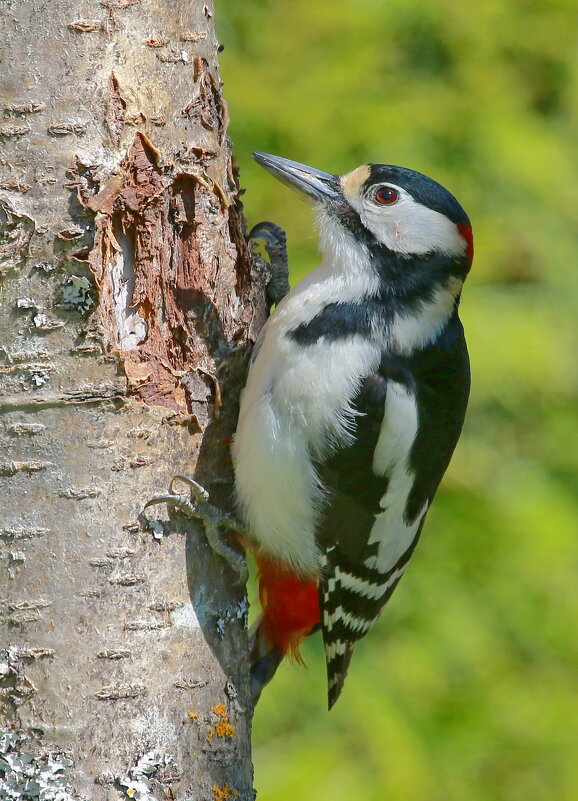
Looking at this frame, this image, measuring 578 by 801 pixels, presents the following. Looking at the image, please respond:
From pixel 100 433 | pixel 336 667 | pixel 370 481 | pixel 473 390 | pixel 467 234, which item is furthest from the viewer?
pixel 473 390

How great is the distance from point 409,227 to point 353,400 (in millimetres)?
559

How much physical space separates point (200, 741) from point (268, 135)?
2.78 m

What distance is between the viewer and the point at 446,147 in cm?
438

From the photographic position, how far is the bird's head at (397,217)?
2.89 meters

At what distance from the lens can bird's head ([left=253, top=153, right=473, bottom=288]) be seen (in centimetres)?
289

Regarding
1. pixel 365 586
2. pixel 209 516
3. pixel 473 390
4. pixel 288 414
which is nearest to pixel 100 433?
pixel 209 516

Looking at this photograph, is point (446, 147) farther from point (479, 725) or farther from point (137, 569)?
point (137, 569)

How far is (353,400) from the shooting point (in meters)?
2.69

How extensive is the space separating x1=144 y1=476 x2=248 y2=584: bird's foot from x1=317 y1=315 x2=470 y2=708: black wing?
0.34m

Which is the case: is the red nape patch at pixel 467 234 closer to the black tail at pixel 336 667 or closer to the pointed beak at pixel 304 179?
the pointed beak at pixel 304 179

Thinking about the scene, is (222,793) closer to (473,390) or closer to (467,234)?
(467,234)

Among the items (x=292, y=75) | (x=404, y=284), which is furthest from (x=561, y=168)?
(x=404, y=284)

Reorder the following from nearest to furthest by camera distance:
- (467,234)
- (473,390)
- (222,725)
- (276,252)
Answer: (222,725) → (467,234) → (276,252) → (473,390)

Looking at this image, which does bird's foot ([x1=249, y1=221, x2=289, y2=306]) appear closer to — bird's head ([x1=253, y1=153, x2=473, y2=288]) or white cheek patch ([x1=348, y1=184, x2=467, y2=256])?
bird's head ([x1=253, y1=153, x2=473, y2=288])
